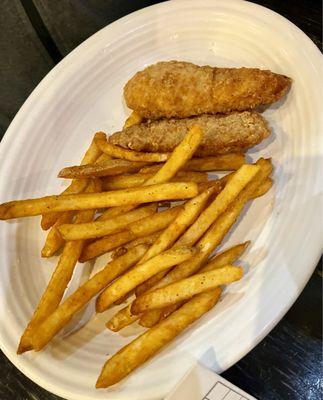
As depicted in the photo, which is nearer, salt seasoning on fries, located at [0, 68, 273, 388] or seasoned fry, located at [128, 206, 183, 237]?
salt seasoning on fries, located at [0, 68, 273, 388]

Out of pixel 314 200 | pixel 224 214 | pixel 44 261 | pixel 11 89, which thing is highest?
pixel 11 89

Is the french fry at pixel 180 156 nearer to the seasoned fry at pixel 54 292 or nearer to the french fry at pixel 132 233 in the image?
the french fry at pixel 132 233

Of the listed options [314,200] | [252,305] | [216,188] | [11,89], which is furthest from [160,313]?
[11,89]

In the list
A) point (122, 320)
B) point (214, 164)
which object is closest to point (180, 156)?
point (214, 164)

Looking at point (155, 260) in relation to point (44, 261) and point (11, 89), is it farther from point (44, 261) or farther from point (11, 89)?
point (11, 89)

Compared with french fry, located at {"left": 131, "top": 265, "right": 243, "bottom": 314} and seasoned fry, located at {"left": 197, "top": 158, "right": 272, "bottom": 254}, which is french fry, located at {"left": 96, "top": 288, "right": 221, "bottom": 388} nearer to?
french fry, located at {"left": 131, "top": 265, "right": 243, "bottom": 314}

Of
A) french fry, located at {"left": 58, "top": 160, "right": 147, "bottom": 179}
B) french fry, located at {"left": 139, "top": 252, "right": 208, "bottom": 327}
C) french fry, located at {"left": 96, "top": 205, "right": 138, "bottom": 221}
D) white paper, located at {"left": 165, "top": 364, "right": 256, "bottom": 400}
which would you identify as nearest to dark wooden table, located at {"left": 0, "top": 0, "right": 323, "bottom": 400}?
white paper, located at {"left": 165, "top": 364, "right": 256, "bottom": 400}
